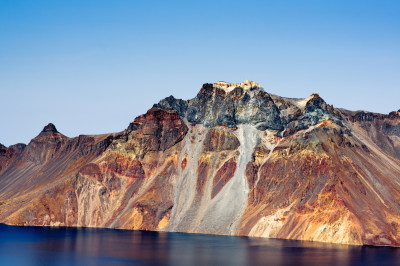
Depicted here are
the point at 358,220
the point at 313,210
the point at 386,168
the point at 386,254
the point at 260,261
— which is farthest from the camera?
the point at 386,168

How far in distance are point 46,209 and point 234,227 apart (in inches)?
2697

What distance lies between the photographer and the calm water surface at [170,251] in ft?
372

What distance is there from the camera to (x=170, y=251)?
12800cm

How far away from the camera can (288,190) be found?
177 m

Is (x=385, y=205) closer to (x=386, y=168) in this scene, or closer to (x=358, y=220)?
(x=358, y=220)

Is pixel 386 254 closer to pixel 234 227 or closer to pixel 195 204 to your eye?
pixel 234 227

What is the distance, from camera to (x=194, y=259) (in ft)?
379

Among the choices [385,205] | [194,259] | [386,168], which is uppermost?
[386,168]

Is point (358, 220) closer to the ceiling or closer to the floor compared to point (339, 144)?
closer to the floor

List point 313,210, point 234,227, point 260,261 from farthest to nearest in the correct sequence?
point 234,227 < point 313,210 < point 260,261

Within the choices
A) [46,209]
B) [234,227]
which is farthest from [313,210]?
[46,209]

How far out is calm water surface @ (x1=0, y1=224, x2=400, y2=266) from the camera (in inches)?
4461

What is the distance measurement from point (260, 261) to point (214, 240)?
4198 centimetres

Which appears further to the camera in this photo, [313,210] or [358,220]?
[313,210]
